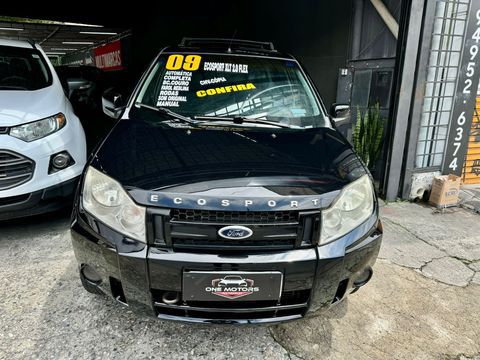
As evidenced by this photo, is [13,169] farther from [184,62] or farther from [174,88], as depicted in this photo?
[184,62]

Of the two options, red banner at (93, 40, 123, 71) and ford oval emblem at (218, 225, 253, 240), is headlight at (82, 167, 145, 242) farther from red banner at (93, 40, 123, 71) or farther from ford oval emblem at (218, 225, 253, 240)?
red banner at (93, 40, 123, 71)

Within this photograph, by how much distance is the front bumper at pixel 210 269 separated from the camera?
1545 mm

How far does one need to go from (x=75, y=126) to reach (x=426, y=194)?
4052 millimetres

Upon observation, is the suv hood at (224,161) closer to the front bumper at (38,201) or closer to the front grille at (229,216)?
the front grille at (229,216)

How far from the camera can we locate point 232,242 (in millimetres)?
1581

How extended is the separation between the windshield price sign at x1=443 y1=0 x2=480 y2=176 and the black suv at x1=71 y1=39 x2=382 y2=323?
3001 mm

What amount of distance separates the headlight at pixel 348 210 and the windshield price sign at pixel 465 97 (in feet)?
10.2

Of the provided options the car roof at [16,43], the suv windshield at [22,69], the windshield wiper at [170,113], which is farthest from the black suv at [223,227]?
the car roof at [16,43]

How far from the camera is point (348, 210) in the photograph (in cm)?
173

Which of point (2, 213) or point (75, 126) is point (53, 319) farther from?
point (75, 126)

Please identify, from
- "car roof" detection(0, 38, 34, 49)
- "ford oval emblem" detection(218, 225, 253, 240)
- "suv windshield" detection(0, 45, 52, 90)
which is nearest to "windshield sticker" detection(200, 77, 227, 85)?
"ford oval emblem" detection(218, 225, 253, 240)

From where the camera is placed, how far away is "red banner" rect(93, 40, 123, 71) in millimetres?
17234

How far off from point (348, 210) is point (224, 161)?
2.16ft

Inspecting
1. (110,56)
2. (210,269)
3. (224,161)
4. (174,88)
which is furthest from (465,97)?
(110,56)
